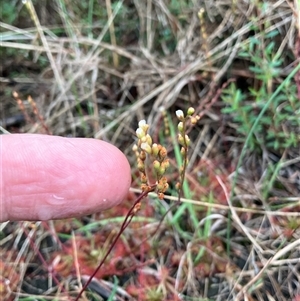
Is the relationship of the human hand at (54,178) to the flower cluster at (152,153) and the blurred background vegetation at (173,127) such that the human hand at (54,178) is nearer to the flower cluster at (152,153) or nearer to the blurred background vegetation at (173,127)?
the flower cluster at (152,153)

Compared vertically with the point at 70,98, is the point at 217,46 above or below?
above

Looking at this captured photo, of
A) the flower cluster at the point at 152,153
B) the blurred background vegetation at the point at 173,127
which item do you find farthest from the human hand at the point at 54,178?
the blurred background vegetation at the point at 173,127

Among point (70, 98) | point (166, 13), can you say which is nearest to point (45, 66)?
point (70, 98)

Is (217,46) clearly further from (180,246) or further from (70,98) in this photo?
(180,246)

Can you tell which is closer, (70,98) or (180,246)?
(180,246)

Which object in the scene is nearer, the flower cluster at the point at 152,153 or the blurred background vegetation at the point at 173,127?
the flower cluster at the point at 152,153

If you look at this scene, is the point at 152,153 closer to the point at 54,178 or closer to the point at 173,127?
the point at 54,178

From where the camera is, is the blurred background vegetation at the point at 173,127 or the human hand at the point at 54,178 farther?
the blurred background vegetation at the point at 173,127

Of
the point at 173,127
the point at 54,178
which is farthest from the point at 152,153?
the point at 173,127

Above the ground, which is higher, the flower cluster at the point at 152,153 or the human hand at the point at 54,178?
the flower cluster at the point at 152,153

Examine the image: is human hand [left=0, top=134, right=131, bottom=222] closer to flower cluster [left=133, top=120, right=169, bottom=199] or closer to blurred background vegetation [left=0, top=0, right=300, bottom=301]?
flower cluster [left=133, top=120, right=169, bottom=199]
